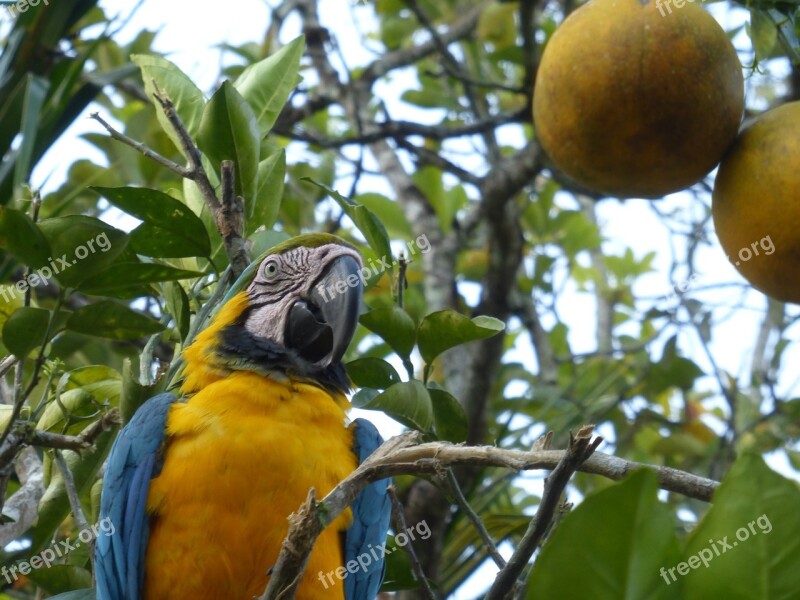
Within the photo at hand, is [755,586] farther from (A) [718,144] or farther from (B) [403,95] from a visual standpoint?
(B) [403,95]

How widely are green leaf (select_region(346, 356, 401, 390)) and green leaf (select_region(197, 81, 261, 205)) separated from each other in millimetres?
468

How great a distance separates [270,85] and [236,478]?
0.93 metres

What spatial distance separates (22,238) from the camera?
5.73 feet

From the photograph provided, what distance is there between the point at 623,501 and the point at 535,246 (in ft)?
13.0

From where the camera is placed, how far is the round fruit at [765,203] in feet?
6.30

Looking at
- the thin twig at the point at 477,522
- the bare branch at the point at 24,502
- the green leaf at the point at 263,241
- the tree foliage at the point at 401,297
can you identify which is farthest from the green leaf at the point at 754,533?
the green leaf at the point at 263,241

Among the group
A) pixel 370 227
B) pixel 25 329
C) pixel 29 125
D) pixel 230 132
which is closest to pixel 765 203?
pixel 370 227

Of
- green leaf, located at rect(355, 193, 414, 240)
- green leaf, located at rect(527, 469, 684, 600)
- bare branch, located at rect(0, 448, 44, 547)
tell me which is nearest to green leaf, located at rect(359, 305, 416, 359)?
bare branch, located at rect(0, 448, 44, 547)

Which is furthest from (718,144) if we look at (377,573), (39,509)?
(39,509)

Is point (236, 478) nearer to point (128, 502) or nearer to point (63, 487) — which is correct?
point (128, 502)

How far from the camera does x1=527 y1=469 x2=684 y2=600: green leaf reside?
88 centimetres

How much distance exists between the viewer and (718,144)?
2.07 m

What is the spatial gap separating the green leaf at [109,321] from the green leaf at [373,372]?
0.45 meters

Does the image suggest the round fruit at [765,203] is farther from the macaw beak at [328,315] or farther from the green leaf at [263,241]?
the green leaf at [263,241]
